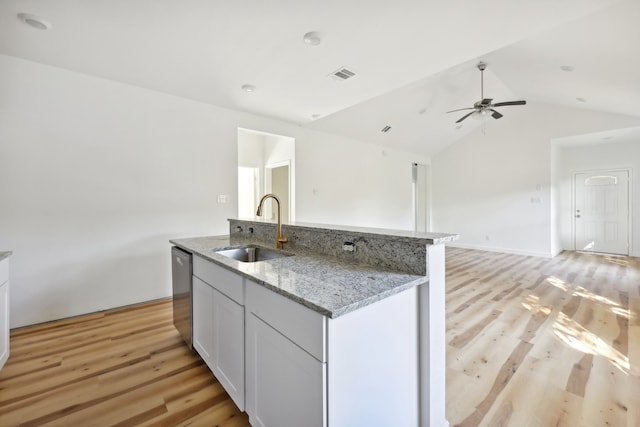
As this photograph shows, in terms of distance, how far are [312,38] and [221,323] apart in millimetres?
2311

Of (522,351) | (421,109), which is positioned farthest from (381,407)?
(421,109)

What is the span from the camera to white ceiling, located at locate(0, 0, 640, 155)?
207cm

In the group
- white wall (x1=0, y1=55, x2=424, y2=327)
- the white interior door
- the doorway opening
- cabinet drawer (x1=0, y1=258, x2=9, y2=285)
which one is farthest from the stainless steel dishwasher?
the white interior door

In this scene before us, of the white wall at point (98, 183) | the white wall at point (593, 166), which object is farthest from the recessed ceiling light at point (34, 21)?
the white wall at point (593, 166)

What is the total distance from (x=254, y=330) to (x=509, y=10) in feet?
9.43

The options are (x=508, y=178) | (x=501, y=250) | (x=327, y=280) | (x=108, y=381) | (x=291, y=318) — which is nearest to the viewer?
(x=291, y=318)

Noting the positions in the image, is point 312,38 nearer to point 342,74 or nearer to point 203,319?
point 342,74

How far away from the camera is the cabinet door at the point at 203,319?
6.02 ft

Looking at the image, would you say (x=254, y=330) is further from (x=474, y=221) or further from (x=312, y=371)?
(x=474, y=221)

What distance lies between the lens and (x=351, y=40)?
245 centimetres

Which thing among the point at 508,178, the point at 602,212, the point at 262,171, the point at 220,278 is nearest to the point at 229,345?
the point at 220,278

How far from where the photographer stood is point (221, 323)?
1.68 metres

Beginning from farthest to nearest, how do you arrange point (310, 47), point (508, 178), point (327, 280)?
1. point (508, 178)
2. point (310, 47)
3. point (327, 280)

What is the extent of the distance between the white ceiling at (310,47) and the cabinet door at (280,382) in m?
2.17
